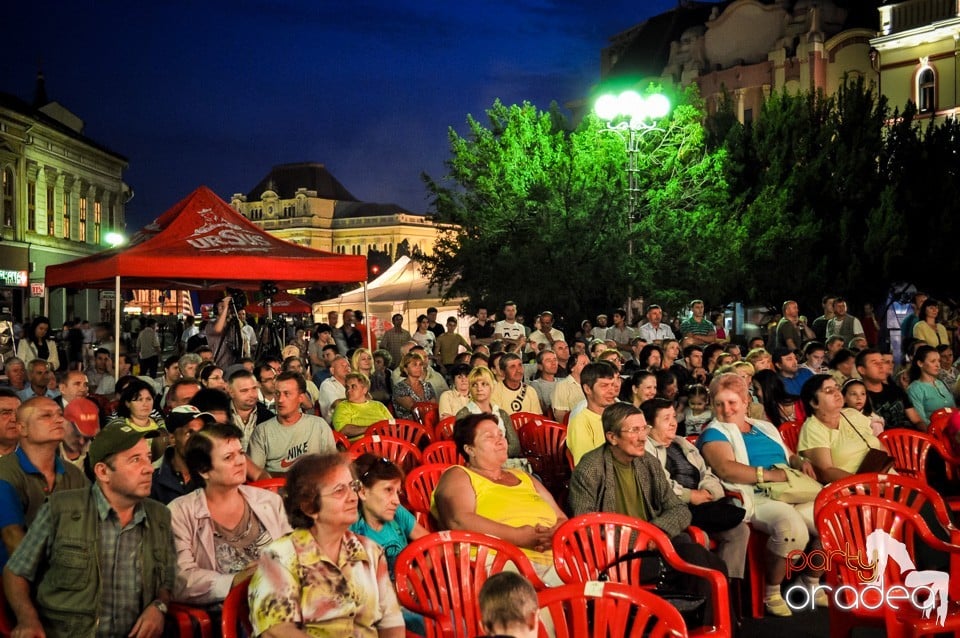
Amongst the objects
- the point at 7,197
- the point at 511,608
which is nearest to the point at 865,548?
the point at 511,608

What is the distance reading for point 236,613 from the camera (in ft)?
11.9

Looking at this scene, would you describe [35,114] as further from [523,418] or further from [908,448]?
[908,448]

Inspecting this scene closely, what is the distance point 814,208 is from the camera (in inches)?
1039

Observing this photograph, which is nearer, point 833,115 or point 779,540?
point 779,540

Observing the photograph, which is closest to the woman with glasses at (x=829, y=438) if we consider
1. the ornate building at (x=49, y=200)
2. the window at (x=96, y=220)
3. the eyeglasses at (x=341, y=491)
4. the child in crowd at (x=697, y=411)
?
the child in crowd at (x=697, y=411)

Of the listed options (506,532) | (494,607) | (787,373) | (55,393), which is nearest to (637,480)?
(506,532)

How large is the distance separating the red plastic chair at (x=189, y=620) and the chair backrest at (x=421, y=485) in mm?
1958

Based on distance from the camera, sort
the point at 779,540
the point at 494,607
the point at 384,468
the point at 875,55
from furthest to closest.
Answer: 1. the point at 875,55
2. the point at 779,540
3. the point at 384,468
4. the point at 494,607

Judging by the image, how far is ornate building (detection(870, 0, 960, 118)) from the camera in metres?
32.7

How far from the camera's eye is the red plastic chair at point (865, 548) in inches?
179

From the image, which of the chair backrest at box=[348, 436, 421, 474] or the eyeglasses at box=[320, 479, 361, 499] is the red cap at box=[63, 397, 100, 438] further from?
the eyeglasses at box=[320, 479, 361, 499]

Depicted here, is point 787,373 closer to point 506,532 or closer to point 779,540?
point 779,540

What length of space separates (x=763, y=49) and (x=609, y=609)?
40.3m

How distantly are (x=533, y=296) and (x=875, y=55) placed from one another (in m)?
21.8
